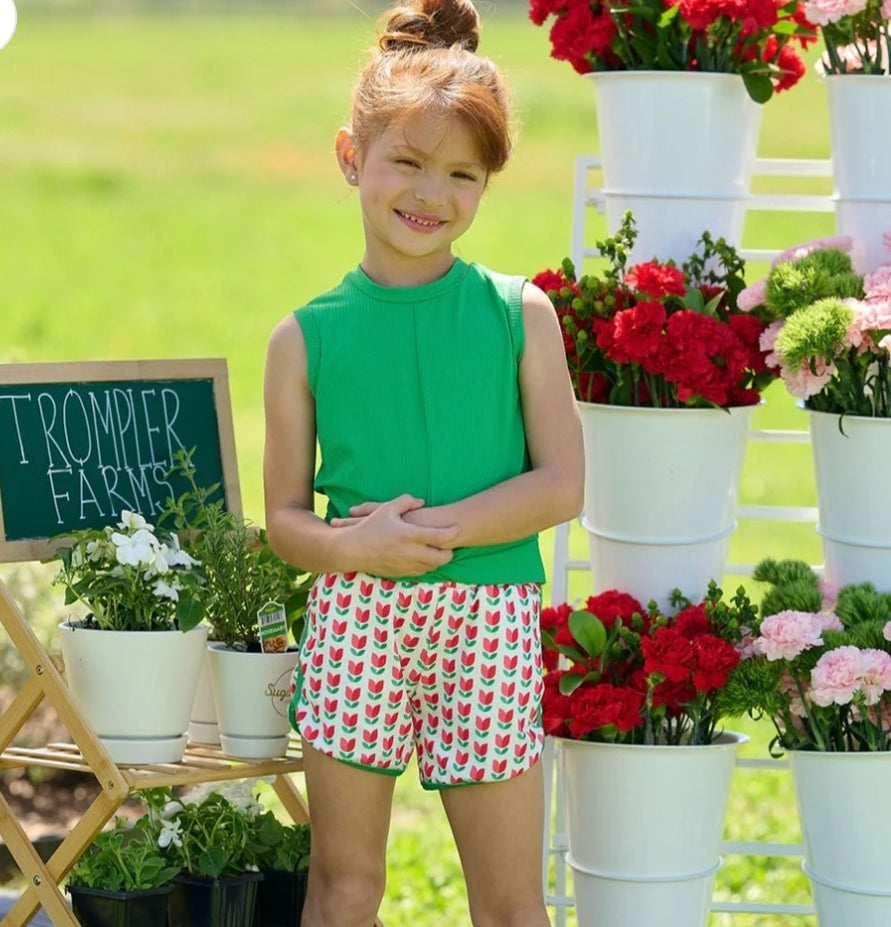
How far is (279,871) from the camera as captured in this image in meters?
2.85

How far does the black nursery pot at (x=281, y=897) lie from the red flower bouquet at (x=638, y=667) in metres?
0.47

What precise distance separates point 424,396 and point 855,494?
2.88 ft

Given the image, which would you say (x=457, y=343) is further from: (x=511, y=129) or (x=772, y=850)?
(x=772, y=850)

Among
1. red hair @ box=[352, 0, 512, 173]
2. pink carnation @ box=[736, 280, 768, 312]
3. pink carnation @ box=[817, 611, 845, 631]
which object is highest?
red hair @ box=[352, 0, 512, 173]

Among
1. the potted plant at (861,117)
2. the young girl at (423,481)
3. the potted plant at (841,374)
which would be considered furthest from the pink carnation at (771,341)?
the young girl at (423,481)

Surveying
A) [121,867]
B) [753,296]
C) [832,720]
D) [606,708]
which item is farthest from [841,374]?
[121,867]

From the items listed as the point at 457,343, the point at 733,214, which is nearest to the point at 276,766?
the point at 457,343

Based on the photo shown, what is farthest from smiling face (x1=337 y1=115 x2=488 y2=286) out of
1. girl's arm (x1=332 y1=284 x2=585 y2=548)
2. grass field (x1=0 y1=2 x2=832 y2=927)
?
grass field (x1=0 y1=2 x2=832 y2=927)

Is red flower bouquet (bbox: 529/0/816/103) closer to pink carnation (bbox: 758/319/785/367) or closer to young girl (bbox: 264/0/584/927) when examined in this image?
pink carnation (bbox: 758/319/785/367)

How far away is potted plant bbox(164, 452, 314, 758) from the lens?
2682mm

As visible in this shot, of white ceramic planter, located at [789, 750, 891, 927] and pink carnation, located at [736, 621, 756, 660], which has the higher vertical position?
pink carnation, located at [736, 621, 756, 660]

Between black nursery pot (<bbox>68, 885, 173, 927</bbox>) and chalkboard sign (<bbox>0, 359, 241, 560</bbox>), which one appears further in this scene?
chalkboard sign (<bbox>0, 359, 241, 560</bbox>)

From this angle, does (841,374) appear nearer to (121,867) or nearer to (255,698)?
(255,698)

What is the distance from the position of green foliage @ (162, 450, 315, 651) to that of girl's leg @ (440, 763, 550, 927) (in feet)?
1.43
